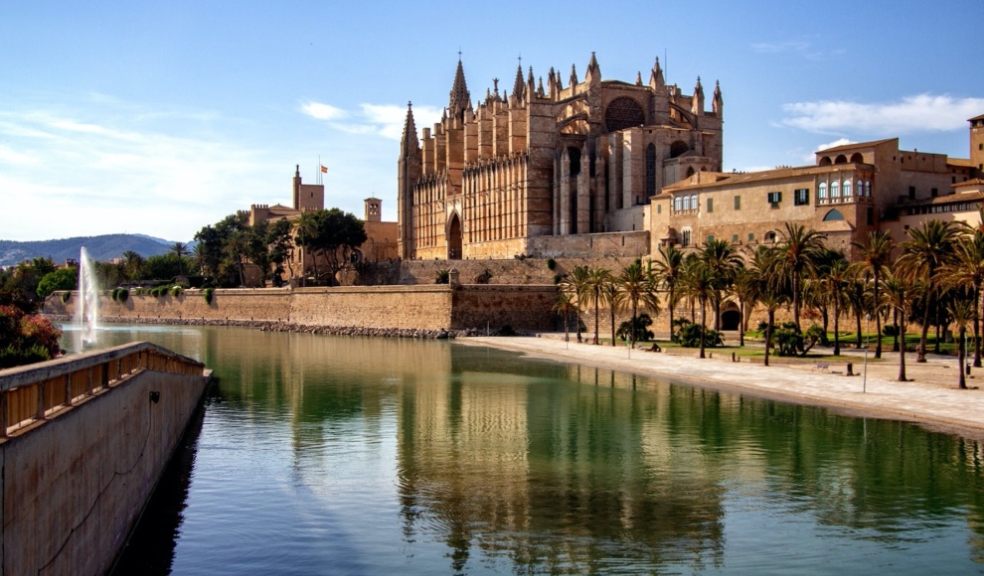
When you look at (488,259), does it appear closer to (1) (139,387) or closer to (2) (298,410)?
(2) (298,410)

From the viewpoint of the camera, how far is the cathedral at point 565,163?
6988 cm

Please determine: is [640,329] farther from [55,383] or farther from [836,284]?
[55,383]

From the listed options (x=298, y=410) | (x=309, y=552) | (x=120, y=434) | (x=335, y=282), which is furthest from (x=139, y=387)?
(x=335, y=282)

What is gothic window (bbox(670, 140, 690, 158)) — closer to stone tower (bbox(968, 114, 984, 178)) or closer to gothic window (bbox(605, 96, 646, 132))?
gothic window (bbox(605, 96, 646, 132))

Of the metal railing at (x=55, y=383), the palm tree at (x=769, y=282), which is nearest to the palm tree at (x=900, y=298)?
the palm tree at (x=769, y=282)

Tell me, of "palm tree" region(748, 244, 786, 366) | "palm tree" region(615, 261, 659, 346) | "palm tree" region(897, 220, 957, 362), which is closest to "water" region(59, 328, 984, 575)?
"palm tree" region(897, 220, 957, 362)

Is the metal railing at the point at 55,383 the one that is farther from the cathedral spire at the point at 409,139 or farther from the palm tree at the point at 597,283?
the cathedral spire at the point at 409,139

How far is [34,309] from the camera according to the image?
36.4 m

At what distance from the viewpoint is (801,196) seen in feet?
173

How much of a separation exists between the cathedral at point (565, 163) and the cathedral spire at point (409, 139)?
19.0 feet

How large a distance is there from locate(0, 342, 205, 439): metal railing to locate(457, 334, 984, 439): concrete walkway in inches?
772

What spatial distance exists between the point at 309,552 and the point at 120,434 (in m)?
3.20

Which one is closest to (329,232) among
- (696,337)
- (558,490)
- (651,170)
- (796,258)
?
(651,170)

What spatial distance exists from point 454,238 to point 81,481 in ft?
263
